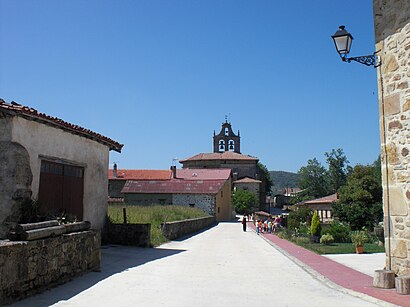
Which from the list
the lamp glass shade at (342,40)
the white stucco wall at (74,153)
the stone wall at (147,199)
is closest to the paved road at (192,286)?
the white stucco wall at (74,153)

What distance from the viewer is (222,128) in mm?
86875

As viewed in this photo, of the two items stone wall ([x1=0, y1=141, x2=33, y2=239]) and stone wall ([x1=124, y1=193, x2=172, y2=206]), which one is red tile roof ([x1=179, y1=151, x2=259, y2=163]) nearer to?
stone wall ([x1=124, y1=193, x2=172, y2=206])

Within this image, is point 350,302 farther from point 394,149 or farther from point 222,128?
point 222,128

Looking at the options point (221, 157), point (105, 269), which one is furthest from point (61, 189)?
point (221, 157)

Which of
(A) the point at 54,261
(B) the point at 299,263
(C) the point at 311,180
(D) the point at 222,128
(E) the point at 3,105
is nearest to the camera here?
(A) the point at 54,261

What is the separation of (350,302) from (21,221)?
7919 mm

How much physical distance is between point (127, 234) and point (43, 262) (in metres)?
9.29

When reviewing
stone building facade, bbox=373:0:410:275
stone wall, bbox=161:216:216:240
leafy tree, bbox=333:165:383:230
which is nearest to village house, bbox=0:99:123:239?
stone wall, bbox=161:216:216:240

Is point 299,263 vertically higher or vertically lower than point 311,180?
lower

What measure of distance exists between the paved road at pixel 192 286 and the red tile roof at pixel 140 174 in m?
47.8

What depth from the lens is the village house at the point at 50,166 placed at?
1059cm

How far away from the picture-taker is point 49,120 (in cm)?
1216

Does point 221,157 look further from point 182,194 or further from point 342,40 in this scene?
point 342,40

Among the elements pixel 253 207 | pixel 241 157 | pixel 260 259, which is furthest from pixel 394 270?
pixel 241 157
